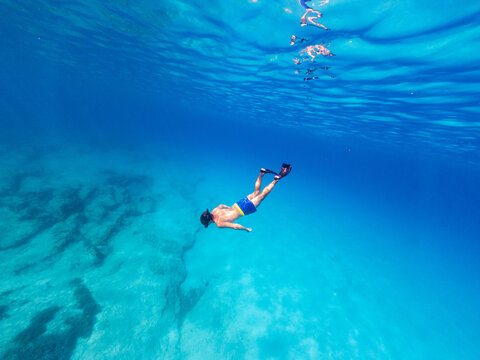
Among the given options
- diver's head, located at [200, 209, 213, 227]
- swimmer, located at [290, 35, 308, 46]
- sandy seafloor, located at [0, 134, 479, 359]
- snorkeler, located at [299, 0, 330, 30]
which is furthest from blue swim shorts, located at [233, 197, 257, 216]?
swimmer, located at [290, 35, 308, 46]

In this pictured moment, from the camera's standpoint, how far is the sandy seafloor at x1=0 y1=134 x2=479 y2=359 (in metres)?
6.56

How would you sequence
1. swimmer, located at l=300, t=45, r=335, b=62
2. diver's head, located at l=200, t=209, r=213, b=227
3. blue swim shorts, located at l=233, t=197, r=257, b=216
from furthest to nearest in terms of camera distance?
swimmer, located at l=300, t=45, r=335, b=62 < blue swim shorts, located at l=233, t=197, r=257, b=216 < diver's head, located at l=200, t=209, r=213, b=227

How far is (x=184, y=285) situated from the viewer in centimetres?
931

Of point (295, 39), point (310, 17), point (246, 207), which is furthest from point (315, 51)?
point (246, 207)

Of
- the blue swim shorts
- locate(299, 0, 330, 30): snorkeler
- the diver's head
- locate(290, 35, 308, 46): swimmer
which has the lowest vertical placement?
the diver's head

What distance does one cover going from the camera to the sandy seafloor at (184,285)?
258 inches

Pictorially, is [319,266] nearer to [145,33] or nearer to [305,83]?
[305,83]

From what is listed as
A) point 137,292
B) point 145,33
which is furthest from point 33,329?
point 145,33

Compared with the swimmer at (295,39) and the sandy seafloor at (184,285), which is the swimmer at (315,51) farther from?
the sandy seafloor at (184,285)

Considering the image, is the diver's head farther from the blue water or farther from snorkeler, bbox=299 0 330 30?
snorkeler, bbox=299 0 330 30

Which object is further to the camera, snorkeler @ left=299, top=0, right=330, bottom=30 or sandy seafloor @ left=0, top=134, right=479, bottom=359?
snorkeler @ left=299, top=0, right=330, bottom=30

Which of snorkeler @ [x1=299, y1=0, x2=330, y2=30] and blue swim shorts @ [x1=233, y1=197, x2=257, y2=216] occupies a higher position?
snorkeler @ [x1=299, y1=0, x2=330, y2=30]

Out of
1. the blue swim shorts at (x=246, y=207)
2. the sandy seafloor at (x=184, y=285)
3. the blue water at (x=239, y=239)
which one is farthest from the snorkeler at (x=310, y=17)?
the sandy seafloor at (x=184, y=285)

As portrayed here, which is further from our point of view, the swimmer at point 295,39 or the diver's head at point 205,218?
the swimmer at point 295,39
